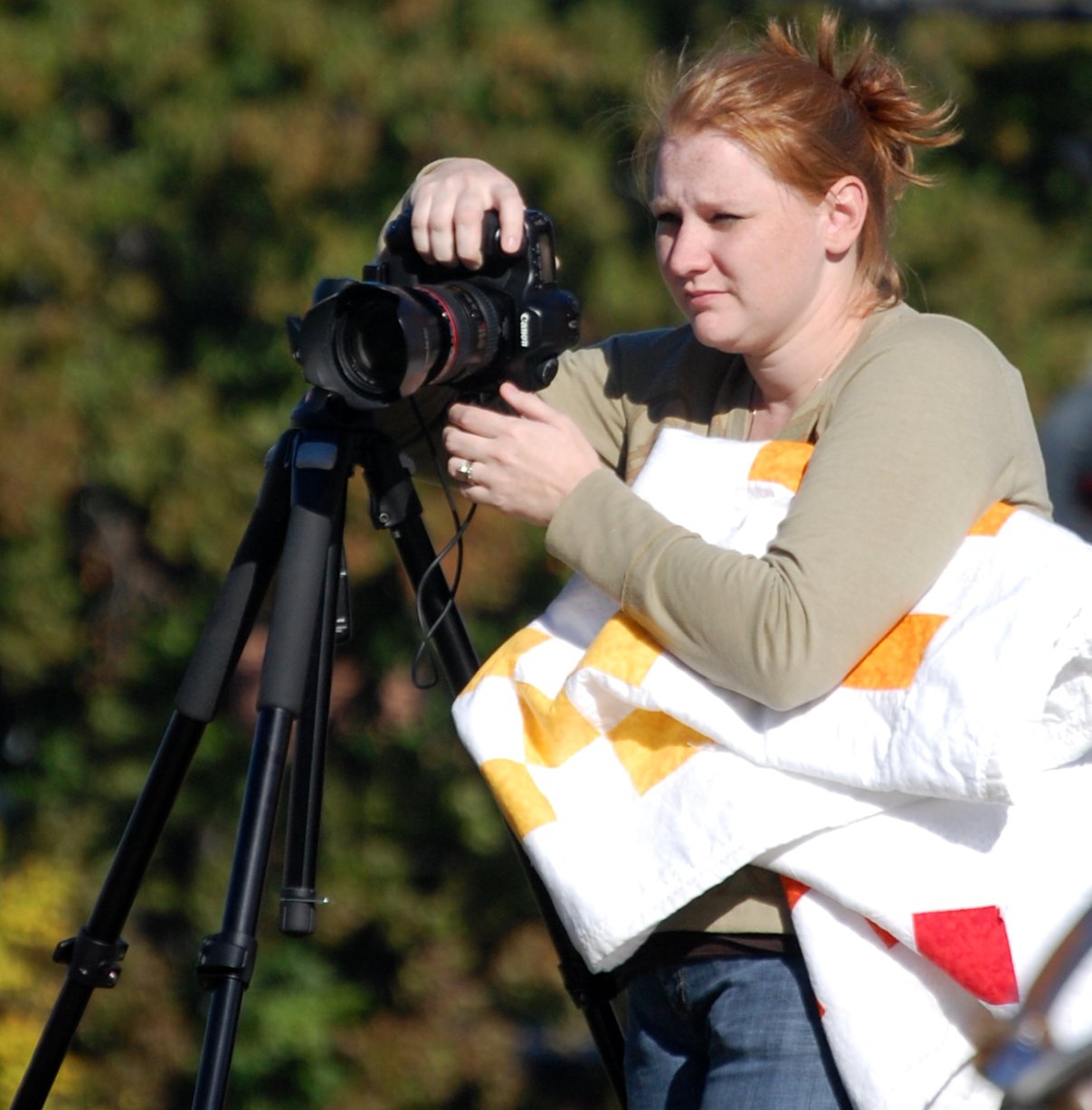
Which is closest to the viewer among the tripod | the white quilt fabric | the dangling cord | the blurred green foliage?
the white quilt fabric

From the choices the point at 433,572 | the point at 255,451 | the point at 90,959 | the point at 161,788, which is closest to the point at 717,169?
the point at 433,572

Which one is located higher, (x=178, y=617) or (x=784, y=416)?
(x=178, y=617)

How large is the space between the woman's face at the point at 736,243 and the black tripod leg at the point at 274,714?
1.00 feet

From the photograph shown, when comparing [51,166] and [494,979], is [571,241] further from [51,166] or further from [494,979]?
[494,979]

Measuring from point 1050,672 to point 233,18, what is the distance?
3924mm

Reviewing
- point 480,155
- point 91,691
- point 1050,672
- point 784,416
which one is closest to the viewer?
point 1050,672

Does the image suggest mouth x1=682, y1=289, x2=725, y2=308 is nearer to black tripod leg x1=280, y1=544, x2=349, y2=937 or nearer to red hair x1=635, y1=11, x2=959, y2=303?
red hair x1=635, y1=11, x2=959, y2=303

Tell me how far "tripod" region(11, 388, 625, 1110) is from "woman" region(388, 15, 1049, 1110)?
0.31ft

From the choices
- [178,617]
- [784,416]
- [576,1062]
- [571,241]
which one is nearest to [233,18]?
[571,241]

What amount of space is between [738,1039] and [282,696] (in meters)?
0.41

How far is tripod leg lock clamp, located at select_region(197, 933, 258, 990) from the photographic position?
116cm

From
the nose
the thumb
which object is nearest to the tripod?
the thumb

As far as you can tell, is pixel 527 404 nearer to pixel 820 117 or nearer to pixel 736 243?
pixel 736 243

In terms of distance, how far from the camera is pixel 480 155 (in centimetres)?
437
